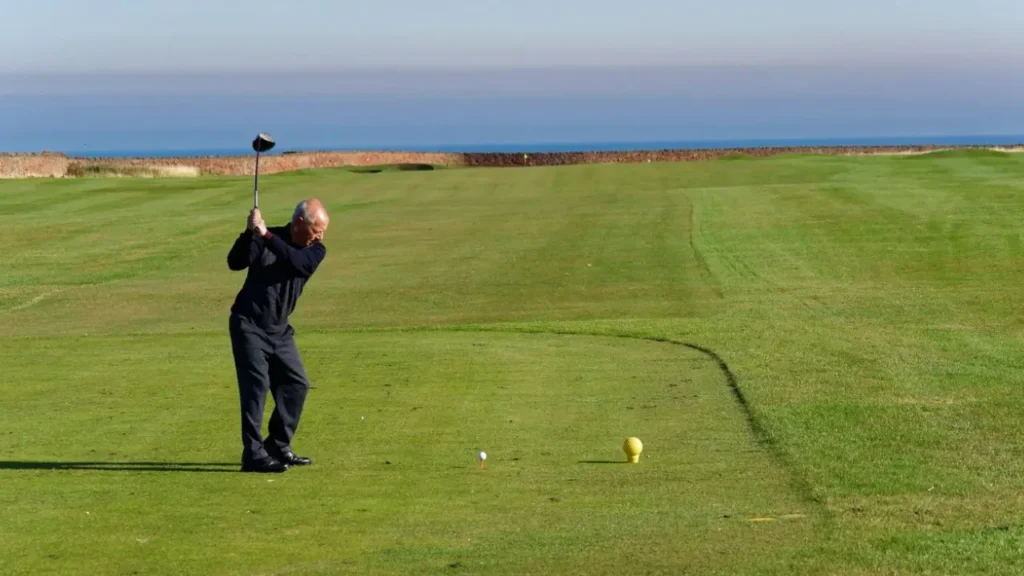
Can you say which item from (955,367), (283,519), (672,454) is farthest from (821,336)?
(283,519)

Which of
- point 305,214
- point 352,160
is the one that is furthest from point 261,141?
point 352,160

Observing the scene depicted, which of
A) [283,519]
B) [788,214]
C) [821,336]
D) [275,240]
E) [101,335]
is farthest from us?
[788,214]

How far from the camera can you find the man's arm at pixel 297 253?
9.62 meters

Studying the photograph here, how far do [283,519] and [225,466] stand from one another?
187 centimetres

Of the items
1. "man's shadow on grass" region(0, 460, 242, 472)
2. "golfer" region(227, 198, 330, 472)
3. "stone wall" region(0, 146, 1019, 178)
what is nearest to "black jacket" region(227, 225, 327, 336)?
"golfer" region(227, 198, 330, 472)

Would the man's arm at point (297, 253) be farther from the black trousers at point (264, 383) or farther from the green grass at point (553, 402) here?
the green grass at point (553, 402)

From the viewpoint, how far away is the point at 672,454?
9.98 metres

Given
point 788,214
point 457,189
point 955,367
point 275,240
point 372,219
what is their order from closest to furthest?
point 275,240 < point 955,367 < point 788,214 < point 372,219 < point 457,189

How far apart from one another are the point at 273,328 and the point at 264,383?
1.26ft

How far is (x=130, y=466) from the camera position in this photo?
9.91 m

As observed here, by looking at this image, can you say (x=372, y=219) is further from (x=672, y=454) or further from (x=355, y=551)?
(x=355, y=551)

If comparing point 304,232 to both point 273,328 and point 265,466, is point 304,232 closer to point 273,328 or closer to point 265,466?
point 273,328

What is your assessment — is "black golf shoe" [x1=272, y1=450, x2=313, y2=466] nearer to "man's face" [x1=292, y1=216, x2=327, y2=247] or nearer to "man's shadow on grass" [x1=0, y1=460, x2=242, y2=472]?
"man's shadow on grass" [x1=0, y1=460, x2=242, y2=472]

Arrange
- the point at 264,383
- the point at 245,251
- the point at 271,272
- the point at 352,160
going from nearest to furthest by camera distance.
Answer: the point at 245,251
the point at 271,272
the point at 264,383
the point at 352,160
